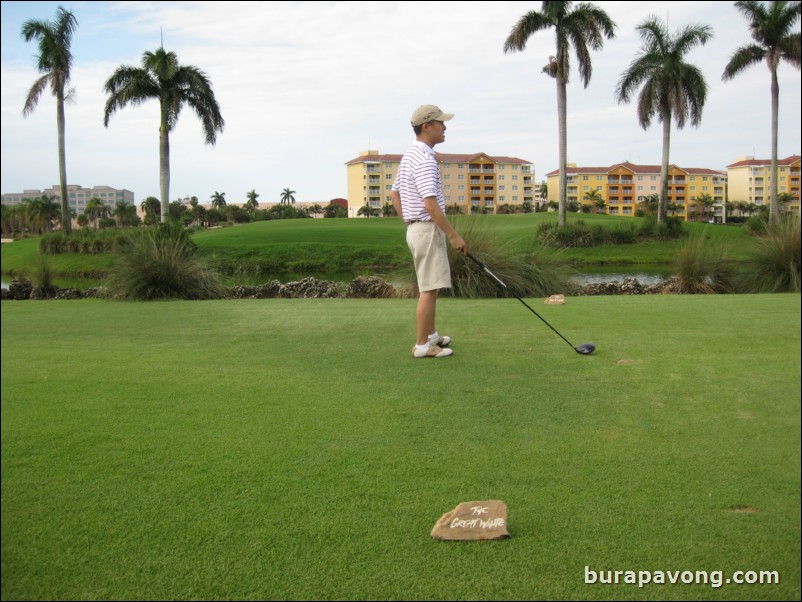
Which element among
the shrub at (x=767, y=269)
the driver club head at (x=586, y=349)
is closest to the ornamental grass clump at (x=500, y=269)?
the shrub at (x=767, y=269)

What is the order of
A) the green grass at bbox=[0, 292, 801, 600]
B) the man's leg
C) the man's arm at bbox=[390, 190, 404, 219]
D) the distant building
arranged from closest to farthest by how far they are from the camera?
1. the green grass at bbox=[0, 292, 801, 600]
2. the distant building
3. the man's leg
4. the man's arm at bbox=[390, 190, 404, 219]

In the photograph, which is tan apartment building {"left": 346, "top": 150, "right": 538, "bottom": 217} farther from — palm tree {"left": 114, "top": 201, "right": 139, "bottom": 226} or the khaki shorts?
the khaki shorts

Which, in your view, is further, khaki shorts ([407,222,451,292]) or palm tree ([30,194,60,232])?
khaki shorts ([407,222,451,292])

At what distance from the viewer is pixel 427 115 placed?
4762 mm

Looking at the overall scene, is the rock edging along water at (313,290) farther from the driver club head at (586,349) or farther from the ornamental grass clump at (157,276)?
the driver club head at (586,349)

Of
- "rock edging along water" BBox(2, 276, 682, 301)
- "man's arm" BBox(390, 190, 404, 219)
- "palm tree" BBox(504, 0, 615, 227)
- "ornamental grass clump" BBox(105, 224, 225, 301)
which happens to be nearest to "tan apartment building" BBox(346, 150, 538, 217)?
"palm tree" BBox(504, 0, 615, 227)

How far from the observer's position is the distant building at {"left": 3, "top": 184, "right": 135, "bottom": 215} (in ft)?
13.2

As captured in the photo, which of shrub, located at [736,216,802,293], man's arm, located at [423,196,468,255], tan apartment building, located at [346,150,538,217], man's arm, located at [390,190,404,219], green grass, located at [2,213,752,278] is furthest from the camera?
tan apartment building, located at [346,150,538,217]

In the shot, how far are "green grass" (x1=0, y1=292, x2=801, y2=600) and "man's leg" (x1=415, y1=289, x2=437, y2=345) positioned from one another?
298mm

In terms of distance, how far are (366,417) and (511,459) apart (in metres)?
0.88

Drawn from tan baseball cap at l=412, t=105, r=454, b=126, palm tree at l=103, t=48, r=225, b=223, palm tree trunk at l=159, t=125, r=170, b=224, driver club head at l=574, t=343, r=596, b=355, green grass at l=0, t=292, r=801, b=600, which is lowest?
green grass at l=0, t=292, r=801, b=600

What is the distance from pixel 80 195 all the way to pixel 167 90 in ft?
94.3

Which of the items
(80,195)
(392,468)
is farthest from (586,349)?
(80,195)

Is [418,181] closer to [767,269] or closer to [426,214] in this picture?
[426,214]
